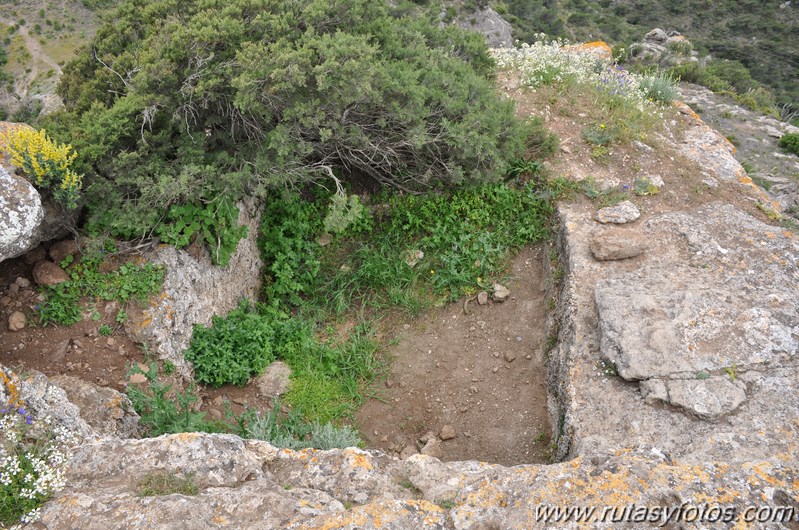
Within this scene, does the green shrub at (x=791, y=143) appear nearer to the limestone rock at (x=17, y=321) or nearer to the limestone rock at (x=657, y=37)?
the limestone rock at (x=17, y=321)

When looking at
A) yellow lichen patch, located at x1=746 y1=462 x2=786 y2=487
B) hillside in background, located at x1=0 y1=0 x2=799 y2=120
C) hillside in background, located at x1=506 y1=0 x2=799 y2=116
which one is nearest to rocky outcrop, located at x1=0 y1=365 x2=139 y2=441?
yellow lichen patch, located at x1=746 y1=462 x2=786 y2=487

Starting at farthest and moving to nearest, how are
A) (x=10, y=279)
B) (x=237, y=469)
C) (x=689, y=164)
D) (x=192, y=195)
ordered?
(x=689, y=164) < (x=192, y=195) < (x=10, y=279) < (x=237, y=469)

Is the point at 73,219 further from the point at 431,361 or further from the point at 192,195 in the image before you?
the point at 431,361

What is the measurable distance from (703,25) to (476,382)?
38833mm

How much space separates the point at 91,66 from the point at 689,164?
823 centimetres

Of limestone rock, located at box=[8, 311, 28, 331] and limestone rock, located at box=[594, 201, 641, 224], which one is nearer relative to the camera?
limestone rock, located at box=[8, 311, 28, 331]

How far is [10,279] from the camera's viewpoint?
513 cm

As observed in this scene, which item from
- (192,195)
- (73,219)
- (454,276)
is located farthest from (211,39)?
(454,276)

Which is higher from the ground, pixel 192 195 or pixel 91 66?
pixel 91 66

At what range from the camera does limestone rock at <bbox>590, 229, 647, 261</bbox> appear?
6172 mm

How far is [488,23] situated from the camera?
109ft

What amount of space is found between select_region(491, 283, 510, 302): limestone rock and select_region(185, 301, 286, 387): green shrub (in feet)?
8.99

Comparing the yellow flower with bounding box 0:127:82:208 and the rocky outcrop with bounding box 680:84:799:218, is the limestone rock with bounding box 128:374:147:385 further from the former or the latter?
→ the rocky outcrop with bounding box 680:84:799:218

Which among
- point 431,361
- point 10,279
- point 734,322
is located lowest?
point 431,361
